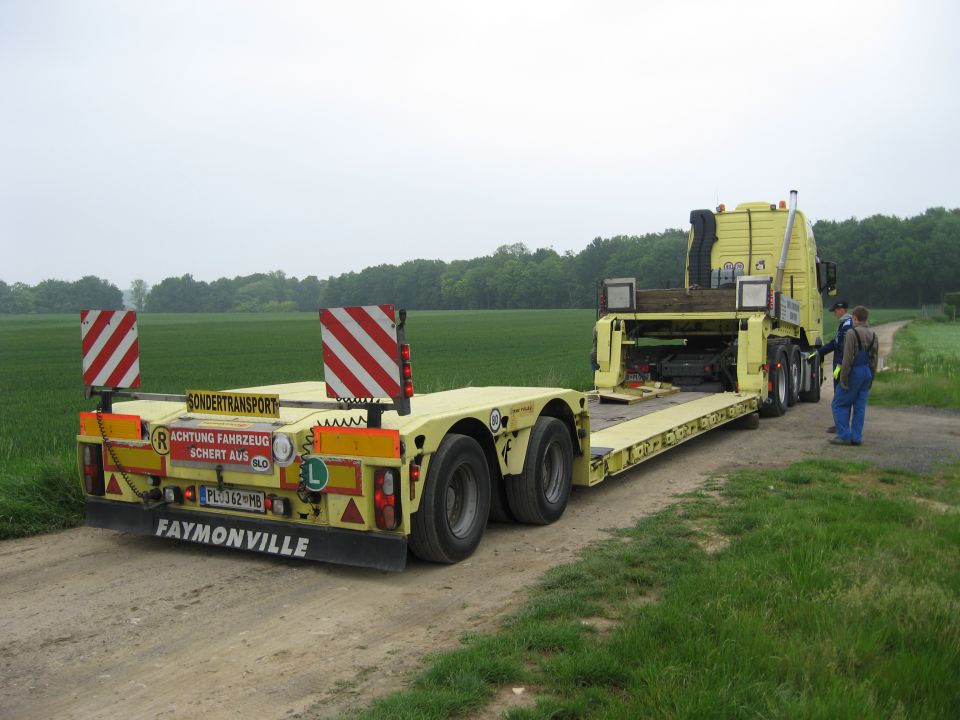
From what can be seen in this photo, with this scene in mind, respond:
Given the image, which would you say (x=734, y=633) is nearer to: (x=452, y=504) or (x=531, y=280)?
(x=452, y=504)

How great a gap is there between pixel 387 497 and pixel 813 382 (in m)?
12.1

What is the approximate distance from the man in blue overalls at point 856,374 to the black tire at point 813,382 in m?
4.69

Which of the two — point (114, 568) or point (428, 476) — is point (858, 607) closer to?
point (428, 476)

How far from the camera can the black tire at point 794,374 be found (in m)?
14.0

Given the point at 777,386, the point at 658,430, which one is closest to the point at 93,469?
the point at 658,430

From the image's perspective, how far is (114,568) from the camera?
5.65m

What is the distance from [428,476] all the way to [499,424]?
89cm

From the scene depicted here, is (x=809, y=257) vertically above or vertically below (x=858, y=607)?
above

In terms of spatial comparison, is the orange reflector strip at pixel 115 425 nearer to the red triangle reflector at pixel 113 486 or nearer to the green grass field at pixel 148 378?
the red triangle reflector at pixel 113 486

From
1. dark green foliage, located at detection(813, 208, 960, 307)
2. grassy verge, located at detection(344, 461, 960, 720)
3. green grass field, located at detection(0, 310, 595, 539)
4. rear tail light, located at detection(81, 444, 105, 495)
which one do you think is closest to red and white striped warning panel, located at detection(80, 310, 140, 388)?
rear tail light, located at detection(81, 444, 105, 495)

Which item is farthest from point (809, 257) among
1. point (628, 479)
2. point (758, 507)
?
point (758, 507)

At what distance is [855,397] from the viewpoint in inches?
409

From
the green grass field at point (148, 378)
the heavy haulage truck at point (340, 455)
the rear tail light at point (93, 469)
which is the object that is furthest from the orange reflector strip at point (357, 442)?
the green grass field at point (148, 378)

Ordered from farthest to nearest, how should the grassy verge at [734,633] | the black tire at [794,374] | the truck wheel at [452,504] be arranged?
the black tire at [794,374]
the truck wheel at [452,504]
the grassy verge at [734,633]
